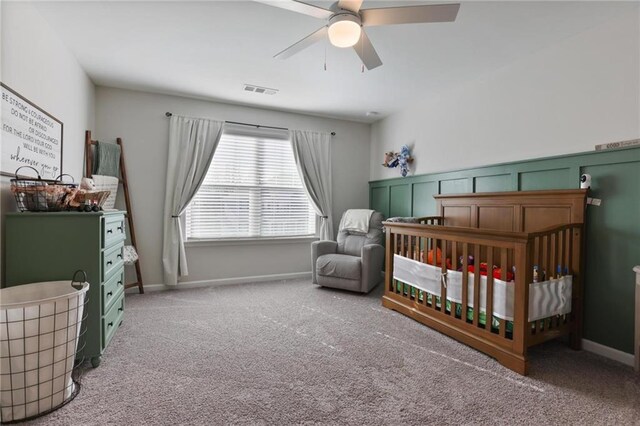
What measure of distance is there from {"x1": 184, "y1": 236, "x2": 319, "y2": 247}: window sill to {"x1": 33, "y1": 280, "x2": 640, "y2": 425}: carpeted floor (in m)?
1.26

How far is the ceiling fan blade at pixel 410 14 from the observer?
1.51 m

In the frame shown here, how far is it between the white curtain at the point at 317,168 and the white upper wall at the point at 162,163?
16cm

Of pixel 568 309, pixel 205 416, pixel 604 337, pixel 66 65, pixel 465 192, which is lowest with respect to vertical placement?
pixel 205 416

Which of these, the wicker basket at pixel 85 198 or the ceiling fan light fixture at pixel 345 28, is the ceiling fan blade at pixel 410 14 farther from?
the wicker basket at pixel 85 198

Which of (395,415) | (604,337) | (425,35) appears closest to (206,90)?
(425,35)

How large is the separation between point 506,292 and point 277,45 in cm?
258

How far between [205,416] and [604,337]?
108 inches

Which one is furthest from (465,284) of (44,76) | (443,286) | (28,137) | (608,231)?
(44,76)

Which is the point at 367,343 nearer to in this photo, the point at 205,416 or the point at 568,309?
the point at 205,416

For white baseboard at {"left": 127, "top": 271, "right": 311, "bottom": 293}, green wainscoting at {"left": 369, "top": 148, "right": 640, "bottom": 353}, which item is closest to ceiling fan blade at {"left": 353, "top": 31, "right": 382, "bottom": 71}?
green wainscoting at {"left": 369, "top": 148, "right": 640, "bottom": 353}

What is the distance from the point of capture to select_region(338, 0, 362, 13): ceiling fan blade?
1.55m

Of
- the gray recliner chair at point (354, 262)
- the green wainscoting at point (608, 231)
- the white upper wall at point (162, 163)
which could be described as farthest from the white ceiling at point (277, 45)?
the gray recliner chair at point (354, 262)

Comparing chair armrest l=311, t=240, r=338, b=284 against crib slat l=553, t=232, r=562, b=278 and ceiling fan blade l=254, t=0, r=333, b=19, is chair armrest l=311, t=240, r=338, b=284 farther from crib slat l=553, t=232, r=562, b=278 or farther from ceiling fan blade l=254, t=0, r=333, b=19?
ceiling fan blade l=254, t=0, r=333, b=19

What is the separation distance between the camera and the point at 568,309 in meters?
2.21
